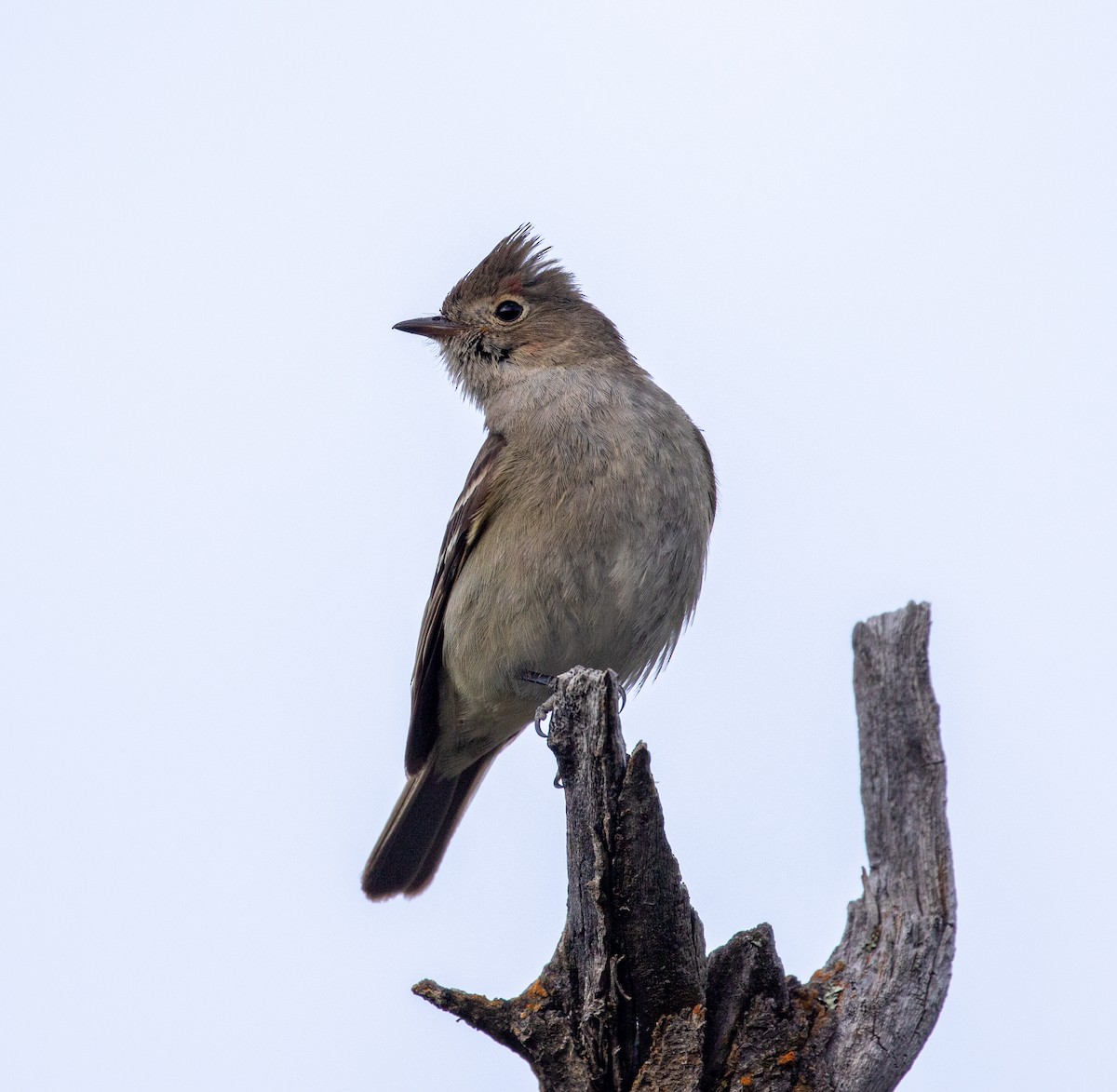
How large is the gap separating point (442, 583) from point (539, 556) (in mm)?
826

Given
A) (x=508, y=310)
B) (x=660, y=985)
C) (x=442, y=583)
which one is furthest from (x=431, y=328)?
(x=660, y=985)

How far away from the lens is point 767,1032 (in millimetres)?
4891

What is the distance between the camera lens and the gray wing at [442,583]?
716 cm

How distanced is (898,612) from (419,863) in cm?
357

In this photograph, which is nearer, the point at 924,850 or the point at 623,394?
the point at 924,850

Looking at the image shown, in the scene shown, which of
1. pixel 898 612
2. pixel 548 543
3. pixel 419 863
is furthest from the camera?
pixel 419 863

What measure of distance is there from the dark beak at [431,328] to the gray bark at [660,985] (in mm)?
3877

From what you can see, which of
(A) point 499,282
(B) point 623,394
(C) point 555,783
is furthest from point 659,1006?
(A) point 499,282

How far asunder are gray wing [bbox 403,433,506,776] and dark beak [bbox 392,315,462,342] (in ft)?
3.79

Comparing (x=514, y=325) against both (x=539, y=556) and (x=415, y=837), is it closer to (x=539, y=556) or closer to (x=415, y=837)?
(x=539, y=556)

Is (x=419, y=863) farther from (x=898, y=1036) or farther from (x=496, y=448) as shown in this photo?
(x=898, y=1036)

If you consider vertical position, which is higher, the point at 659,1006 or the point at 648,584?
the point at 648,584

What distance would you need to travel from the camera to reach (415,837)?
25.9 feet

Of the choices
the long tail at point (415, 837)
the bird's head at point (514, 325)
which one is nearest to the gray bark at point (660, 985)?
the long tail at point (415, 837)
